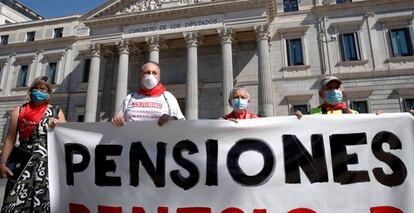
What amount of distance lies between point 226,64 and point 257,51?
2.95 m

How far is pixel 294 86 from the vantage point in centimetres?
2314

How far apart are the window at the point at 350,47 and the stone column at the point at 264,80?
19.9 ft

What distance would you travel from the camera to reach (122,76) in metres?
23.4

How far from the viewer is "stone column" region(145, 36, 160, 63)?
2305 cm

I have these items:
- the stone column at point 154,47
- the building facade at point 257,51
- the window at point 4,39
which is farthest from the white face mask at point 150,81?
the window at point 4,39

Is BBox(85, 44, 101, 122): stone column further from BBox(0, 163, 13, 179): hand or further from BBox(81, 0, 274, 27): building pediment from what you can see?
BBox(0, 163, 13, 179): hand

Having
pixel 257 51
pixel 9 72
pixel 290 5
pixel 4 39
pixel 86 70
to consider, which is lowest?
pixel 257 51

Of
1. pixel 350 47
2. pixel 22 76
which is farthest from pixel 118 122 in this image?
pixel 22 76

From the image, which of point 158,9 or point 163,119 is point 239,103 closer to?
point 163,119

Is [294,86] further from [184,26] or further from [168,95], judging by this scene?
[168,95]

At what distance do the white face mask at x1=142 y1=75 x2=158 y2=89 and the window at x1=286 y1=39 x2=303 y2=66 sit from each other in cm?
2083

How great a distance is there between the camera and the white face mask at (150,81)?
427cm

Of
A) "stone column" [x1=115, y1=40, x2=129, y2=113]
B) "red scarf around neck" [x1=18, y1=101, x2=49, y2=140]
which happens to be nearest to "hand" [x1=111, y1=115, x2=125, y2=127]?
"red scarf around neck" [x1=18, y1=101, x2=49, y2=140]

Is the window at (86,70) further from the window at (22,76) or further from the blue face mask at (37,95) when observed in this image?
the blue face mask at (37,95)
